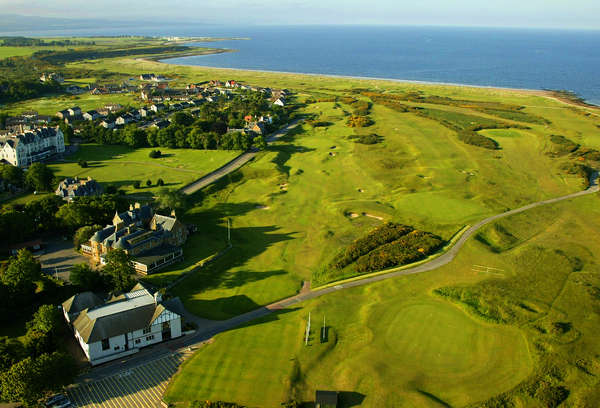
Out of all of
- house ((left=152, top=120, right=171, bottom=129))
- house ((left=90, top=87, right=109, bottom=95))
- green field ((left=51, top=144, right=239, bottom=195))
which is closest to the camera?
green field ((left=51, top=144, right=239, bottom=195))

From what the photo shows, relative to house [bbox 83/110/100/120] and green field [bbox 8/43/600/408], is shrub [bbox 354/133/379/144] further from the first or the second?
house [bbox 83/110/100/120]

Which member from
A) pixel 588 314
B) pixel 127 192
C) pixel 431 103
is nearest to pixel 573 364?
pixel 588 314

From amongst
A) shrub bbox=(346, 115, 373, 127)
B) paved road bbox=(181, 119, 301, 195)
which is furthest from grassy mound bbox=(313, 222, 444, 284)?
shrub bbox=(346, 115, 373, 127)

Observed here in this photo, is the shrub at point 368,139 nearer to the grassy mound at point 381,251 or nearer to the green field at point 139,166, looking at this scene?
the green field at point 139,166

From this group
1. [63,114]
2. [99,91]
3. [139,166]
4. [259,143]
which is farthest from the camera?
[99,91]

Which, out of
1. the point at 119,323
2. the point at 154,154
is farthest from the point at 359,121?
the point at 119,323

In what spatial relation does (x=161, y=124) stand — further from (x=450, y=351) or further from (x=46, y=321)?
(x=450, y=351)
